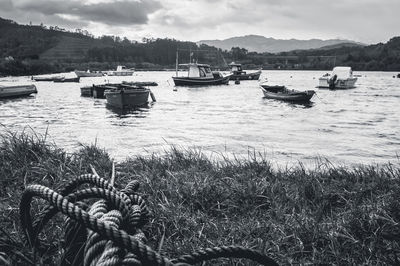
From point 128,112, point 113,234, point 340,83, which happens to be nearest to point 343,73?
point 340,83

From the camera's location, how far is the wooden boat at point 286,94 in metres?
31.3

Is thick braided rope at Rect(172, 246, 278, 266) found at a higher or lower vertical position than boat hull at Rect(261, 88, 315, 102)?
higher

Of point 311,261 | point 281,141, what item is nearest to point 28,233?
point 311,261

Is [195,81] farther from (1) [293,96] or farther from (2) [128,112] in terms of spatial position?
(2) [128,112]

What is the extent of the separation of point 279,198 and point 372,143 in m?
11.5

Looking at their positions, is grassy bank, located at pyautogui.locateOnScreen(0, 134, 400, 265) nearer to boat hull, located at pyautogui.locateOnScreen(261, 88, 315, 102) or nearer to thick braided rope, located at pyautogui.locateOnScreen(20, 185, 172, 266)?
thick braided rope, located at pyautogui.locateOnScreen(20, 185, 172, 266)

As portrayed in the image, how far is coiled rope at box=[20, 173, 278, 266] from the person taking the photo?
4.72ft

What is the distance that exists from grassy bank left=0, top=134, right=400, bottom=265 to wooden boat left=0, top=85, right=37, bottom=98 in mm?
32139

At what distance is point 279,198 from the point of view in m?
4.38

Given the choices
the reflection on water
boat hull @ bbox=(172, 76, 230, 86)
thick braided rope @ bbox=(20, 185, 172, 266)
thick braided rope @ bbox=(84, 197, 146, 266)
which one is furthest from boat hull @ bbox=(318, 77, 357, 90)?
thick braided rope @ bbox=(20, 185, 172, 266)

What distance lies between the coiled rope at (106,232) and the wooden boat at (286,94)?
3040cm

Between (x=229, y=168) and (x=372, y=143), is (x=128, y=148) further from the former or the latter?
(x=372, y=143)

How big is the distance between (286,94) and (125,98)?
49.3 feet

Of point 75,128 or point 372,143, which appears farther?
point 75,128
